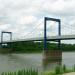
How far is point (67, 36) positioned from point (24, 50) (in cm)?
5368

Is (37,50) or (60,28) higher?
(60,28)

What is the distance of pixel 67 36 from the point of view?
60.8 metres

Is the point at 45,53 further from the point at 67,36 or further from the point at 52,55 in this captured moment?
the point at 67,36

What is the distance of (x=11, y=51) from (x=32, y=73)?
327ft

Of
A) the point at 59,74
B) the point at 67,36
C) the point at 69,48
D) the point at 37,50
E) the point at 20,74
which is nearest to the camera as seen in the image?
the point at 20,74

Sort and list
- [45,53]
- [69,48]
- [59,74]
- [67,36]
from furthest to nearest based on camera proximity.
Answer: [69,48], [45,53], [67,36], [59,74]

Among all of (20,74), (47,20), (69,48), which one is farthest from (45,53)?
(20,74)

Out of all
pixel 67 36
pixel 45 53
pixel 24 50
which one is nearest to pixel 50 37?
pixel 45 53

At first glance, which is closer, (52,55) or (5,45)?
(52,55)

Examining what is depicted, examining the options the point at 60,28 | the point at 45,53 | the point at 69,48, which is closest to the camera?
the point at 45,53

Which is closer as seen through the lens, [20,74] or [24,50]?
[20,74]

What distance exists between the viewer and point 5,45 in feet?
392

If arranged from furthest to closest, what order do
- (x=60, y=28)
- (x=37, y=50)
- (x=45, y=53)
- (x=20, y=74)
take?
(x=37, y=50) < (x=60, y=28) < (x=45, y=53) < (x=20, y=74)

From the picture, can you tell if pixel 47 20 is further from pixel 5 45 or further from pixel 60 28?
pixel 5 45
